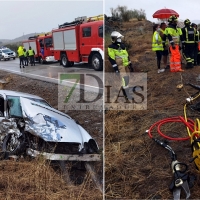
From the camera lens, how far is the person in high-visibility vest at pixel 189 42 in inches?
318

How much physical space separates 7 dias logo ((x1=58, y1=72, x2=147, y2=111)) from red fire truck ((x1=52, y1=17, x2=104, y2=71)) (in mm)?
1895

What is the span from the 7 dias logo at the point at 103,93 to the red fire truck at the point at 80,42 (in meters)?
1.89

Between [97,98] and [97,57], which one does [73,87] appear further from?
[97,57]

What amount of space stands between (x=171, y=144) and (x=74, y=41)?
11.5 metres

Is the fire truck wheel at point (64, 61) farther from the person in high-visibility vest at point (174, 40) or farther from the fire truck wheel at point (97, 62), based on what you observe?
the person in high-visibility vest at point (174, 40)

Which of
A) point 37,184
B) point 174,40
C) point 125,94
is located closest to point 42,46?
point 174,40

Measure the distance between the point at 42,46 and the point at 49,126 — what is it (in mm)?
17214

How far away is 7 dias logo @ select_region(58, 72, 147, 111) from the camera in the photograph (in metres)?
7.16

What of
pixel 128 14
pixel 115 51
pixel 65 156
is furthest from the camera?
pixel 128 14

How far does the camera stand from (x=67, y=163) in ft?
14.9

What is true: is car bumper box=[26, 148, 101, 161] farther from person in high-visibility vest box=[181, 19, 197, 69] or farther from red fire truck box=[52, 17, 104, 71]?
red fire truck box=[52, 17, 104, 71]

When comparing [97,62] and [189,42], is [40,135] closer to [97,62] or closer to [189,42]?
[189,42]

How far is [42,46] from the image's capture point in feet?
68.9

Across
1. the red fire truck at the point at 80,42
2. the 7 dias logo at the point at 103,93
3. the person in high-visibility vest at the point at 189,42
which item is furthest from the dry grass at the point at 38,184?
the red fire truck at the point at 80,42
